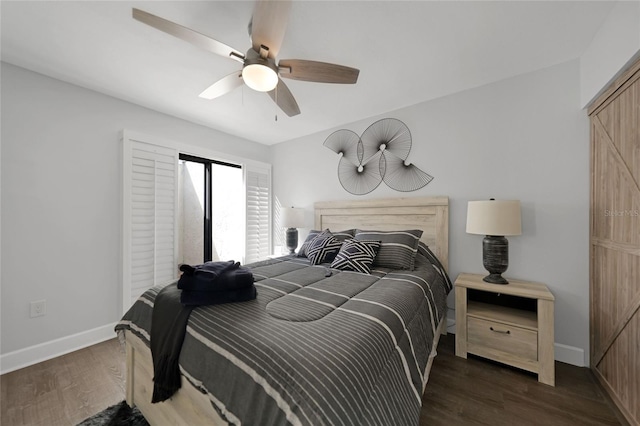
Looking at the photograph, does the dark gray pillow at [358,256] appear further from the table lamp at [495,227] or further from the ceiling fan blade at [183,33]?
the ceiling fan blade at [183,33]

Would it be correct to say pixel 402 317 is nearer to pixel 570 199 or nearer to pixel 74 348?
pixel 570 199

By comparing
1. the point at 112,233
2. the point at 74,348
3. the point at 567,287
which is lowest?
the point at 74,348

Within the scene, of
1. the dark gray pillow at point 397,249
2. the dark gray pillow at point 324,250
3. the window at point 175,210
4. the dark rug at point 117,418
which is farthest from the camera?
the window at point 175,210

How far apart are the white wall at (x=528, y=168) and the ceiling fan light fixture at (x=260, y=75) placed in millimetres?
1875

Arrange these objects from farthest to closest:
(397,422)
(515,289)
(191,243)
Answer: (191,243)
(515,289)
(397,422)

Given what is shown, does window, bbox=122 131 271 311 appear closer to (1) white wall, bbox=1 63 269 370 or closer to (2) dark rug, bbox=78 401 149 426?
(1) white wall, bbox=1 63 269 370

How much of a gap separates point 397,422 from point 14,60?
3.59m

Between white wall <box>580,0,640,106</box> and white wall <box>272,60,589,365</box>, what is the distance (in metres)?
0.15

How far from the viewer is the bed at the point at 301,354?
80 centimetres

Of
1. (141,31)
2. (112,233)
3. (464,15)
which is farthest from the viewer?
(112,233)

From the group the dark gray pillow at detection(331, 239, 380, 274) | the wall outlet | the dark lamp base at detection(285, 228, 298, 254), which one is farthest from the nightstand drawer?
the wall outlet

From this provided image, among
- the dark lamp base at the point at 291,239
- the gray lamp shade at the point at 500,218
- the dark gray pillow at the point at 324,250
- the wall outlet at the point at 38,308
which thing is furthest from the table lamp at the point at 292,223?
the wall outlet at the point at 38,308

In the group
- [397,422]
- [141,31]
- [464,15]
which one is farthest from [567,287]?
[141,31]

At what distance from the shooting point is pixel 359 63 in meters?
2.03
